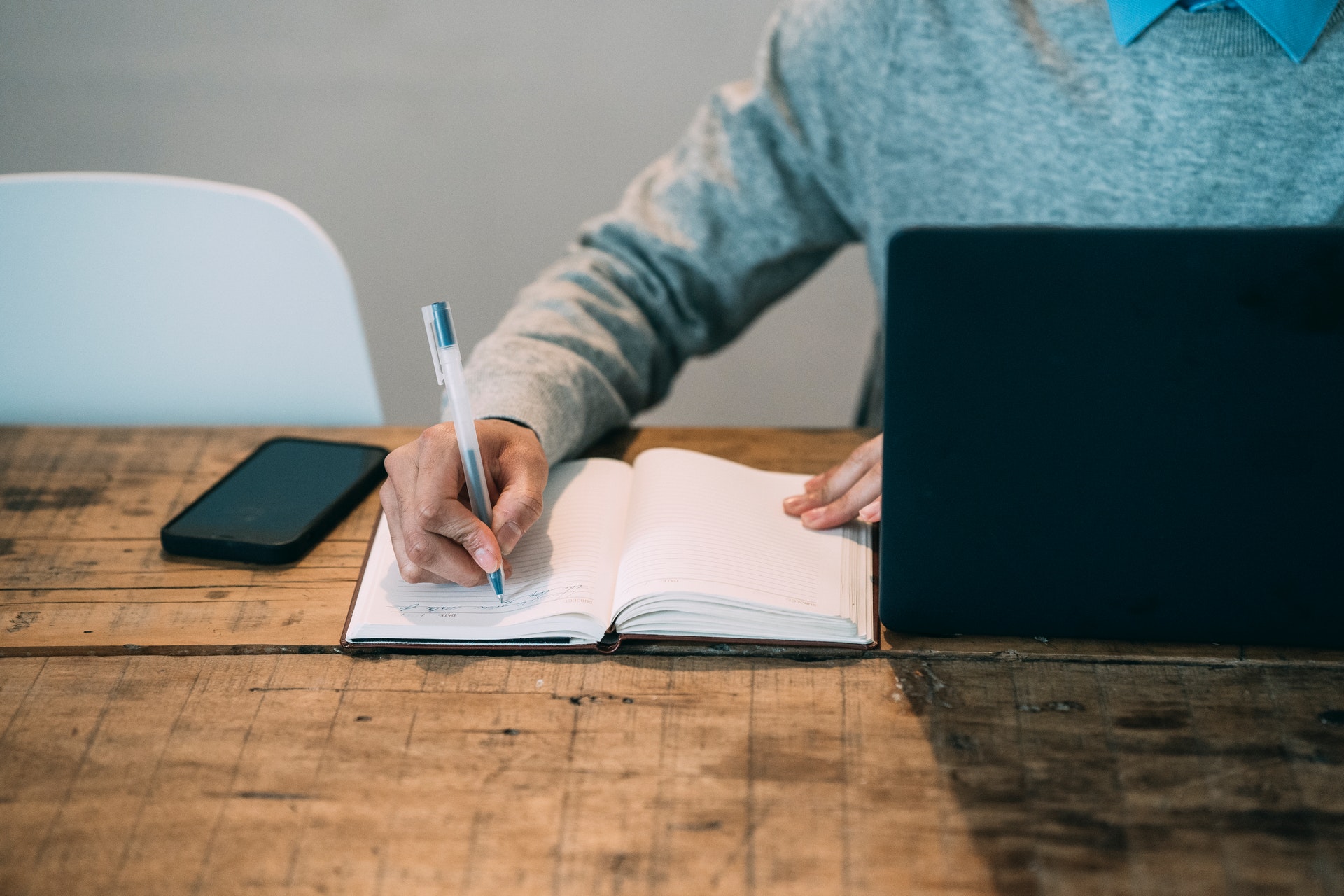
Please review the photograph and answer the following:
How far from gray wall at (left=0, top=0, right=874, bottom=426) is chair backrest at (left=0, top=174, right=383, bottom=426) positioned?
0.89 meters

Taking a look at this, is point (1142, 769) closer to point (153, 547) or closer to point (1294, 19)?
point (1294, 19)

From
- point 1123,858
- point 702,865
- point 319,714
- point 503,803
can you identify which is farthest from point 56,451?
point 1123,858

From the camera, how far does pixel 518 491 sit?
28.4 inches

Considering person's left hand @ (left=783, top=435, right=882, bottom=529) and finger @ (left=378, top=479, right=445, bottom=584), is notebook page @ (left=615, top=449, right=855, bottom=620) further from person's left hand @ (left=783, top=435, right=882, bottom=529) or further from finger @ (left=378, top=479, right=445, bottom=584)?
finger @ (left=378, top=479, right=445, bottom=584)

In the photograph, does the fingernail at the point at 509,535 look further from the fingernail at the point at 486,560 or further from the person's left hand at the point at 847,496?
the person's left hand at the point at 847,496

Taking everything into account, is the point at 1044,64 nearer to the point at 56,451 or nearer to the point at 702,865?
the point at 702,865

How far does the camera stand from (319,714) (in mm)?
620

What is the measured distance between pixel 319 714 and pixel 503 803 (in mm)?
150

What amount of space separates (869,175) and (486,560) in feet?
2.00

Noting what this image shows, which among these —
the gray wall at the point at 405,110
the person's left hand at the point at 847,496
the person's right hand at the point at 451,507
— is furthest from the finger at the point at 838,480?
the gray wall at the point at 405,110

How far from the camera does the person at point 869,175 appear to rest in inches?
30.7

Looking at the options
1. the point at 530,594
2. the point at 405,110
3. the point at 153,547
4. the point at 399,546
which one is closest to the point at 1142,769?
the point at 530,594

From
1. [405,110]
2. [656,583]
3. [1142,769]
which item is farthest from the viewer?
[405,110]

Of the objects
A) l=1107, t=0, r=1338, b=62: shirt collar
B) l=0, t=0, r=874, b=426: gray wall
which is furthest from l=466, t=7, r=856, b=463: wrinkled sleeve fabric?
l=0, t=0, r=874, b=426: gray wall
